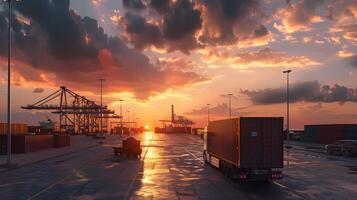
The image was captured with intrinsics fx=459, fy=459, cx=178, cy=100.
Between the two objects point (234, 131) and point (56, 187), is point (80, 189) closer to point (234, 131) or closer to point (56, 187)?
point (56, 187)

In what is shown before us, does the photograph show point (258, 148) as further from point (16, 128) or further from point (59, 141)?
point (16, 128)

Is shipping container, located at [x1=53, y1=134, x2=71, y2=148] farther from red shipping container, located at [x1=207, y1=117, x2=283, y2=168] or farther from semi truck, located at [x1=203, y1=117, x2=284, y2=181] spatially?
red shipping container, located at [x1=207, y1=117, x2=283, y2=168]

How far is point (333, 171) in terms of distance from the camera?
33.2 meters

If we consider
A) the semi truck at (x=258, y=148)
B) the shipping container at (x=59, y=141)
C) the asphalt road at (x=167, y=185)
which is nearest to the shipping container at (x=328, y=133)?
the asphalt road at (x=167, y=185)

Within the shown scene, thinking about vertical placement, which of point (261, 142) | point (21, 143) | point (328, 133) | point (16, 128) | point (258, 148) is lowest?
point (21, 143)

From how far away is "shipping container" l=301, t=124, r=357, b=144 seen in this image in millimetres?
75500

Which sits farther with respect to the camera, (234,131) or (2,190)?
(234,131)

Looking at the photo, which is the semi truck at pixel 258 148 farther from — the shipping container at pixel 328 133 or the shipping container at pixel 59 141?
the shipping container at pixel 328 133

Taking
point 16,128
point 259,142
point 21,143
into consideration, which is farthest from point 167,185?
point 16,128

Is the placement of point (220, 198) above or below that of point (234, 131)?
below

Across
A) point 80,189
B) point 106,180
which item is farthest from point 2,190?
point 106,180

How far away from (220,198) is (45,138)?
52566 millimetres

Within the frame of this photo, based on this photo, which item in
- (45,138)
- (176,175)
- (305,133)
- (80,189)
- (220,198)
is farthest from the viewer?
(305,133)

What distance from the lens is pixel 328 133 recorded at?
269 feet
